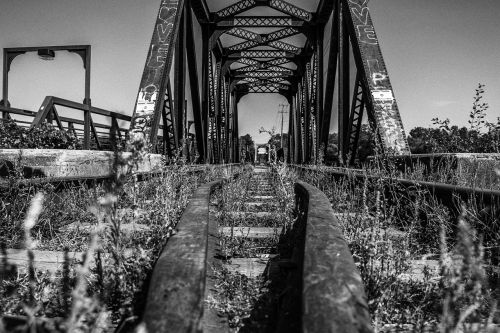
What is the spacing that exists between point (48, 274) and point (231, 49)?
21.8 meters

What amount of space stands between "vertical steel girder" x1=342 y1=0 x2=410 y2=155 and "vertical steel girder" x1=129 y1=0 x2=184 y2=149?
12.0 feet

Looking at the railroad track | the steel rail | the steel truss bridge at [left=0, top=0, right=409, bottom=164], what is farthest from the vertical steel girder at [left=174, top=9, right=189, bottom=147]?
the railroad track

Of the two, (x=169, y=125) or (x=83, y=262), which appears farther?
(x=169, y=125)

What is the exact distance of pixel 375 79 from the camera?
6.15m

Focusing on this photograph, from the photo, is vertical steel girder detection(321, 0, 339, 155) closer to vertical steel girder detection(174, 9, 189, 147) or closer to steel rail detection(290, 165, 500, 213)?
vertical steel girder detection(174, 9, 189, 147)

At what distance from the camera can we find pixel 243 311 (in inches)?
60.3

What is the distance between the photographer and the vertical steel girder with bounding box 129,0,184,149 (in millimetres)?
6305

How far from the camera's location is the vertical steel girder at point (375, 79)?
551 cm

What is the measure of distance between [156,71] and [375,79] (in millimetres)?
4060

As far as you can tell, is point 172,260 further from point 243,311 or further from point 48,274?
point 48,274

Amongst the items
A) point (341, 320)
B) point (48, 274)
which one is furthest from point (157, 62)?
point (341, 320)

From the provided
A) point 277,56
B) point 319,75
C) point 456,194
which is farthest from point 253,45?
point 456,194

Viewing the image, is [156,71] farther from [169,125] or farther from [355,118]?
[355,118]

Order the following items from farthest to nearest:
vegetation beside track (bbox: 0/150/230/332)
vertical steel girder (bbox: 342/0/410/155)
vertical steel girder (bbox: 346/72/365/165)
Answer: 1. vertical steel girder (bbox: 346/72/365/165)
2. vertical steel girder (bbox: 342/0/410/155)
3. vegetation beside track (bbox: 0/150/230/332)
